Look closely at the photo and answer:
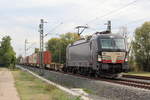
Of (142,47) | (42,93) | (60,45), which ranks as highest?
(60,45)

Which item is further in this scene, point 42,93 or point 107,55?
point 107,55

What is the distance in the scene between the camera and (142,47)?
57.8 metres

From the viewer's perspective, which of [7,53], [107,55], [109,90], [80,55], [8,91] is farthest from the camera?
[7,53]

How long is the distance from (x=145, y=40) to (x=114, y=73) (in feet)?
118

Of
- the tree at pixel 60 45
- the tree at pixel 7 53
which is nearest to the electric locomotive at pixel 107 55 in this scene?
the tree at pixel 7 53

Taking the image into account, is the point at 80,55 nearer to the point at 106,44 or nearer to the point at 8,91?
the point at 106,44

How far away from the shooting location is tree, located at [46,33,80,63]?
308 ft

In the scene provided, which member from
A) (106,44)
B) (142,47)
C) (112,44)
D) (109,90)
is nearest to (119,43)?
(112,44)

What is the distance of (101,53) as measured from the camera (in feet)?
74.2

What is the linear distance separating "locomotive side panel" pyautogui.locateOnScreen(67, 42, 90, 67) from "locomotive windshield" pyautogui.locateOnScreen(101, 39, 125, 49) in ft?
7.92

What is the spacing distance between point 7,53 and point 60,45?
3654cm

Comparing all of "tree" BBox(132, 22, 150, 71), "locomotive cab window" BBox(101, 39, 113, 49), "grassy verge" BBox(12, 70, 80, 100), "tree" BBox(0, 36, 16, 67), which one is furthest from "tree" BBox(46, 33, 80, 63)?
"grassy verge" BBox(12, 70, 80, 100)

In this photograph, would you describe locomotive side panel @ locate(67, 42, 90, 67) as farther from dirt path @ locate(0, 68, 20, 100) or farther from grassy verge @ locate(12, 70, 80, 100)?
dirt path @ locate(0, 68, 20, 100)

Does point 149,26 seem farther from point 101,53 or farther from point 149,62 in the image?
point 101,53
